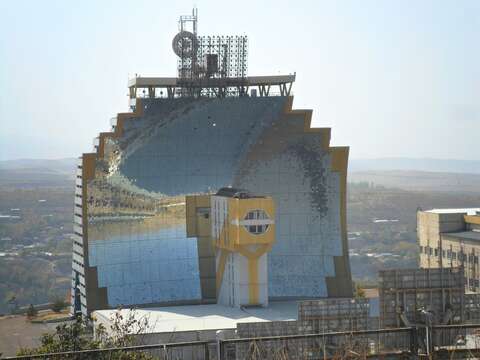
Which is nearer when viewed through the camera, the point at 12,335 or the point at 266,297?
the point at 266,297

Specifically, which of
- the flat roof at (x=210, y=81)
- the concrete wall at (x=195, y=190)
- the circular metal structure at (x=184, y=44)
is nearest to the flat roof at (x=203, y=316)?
the concrete wall at (x=195, y=190)

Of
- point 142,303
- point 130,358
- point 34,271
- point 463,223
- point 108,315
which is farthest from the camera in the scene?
point 34,271

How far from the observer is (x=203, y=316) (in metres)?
49.8

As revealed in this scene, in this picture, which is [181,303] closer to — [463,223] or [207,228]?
[207,228]

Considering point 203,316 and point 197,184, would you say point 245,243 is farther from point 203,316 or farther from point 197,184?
point 197,184

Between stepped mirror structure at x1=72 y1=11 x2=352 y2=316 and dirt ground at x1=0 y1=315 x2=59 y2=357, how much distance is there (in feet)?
8.02

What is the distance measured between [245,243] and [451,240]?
1840cm

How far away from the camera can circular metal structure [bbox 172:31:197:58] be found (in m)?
56.8

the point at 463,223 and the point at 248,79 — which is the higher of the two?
the point at 248,79

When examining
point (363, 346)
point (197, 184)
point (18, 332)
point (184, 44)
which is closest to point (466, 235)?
point (197, 184)

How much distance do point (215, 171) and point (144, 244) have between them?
17.5ft

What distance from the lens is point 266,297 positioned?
5153 cm

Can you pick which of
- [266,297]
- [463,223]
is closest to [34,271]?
[463,223]

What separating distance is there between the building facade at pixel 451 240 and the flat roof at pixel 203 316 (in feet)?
40.9
